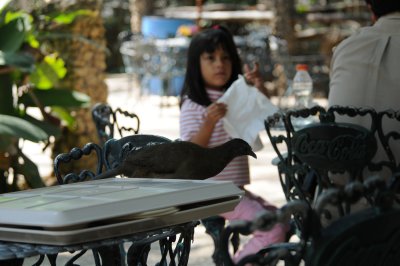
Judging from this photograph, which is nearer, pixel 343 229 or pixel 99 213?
pixel 343 229

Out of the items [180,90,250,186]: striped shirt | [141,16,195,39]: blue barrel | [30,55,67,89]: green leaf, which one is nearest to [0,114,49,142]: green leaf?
[30,55,67,89]: green leaf

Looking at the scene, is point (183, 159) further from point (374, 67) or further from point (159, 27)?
point (159, 27)

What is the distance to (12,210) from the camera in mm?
1983

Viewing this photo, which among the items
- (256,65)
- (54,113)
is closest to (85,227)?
(256,65)

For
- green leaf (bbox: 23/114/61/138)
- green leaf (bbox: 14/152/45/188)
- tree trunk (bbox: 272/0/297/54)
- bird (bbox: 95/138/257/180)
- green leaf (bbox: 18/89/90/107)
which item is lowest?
tree trunk (bbox: 272/0/297/54)

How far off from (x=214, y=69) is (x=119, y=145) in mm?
1478

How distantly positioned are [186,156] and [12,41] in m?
4.39

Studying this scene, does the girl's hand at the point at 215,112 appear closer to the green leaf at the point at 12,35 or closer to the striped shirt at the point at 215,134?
the striped shirt at the point at 215,134

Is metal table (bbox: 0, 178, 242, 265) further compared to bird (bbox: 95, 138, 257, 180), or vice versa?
bird (bbox: 95, 138, 257, 180)

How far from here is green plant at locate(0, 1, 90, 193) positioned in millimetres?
6023

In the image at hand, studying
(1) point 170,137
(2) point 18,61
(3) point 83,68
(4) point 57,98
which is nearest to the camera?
(2) point 18,61

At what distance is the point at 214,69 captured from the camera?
443cm

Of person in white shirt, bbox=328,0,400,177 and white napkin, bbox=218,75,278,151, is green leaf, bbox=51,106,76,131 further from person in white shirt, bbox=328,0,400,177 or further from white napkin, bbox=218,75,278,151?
person in white shirt, bbox=328,0,400,177

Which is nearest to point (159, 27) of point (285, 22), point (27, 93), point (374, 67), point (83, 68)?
point (285, 22)
